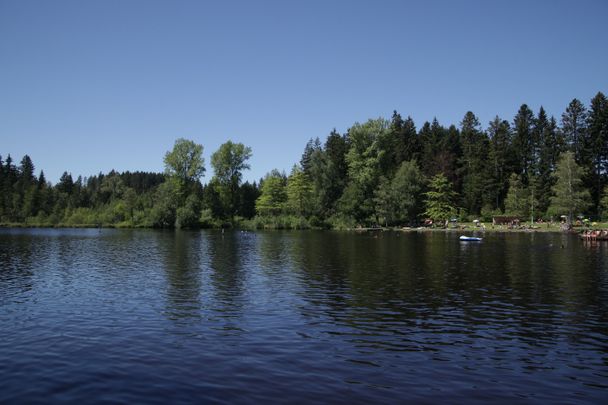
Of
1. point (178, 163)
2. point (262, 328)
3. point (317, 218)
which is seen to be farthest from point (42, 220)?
point (262, 328)

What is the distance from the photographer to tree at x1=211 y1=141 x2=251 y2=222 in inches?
5915

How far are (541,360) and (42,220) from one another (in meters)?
189

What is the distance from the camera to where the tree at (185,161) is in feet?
483

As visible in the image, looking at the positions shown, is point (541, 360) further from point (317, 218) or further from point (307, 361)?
point (317, 218)

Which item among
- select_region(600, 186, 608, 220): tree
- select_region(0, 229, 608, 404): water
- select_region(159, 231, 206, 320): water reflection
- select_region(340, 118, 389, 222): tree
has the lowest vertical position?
select_region(0, 229, 608, 404): water

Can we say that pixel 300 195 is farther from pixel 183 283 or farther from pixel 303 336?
pixel 303 336

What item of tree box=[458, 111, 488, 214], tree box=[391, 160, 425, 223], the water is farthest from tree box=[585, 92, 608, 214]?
the water

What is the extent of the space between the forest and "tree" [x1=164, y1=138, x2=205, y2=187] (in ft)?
1.06

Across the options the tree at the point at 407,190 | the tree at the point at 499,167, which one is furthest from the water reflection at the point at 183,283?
the tree at the point at 499,167

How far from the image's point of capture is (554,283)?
120 feet

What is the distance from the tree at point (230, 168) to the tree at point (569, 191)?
9245 centimetres

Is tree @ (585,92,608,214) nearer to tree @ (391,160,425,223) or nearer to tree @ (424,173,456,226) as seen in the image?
tree @ (424,173,456,226)

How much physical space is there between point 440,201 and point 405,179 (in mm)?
14221

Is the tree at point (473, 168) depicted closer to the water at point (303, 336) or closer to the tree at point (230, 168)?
the tree at point (230, 168)
